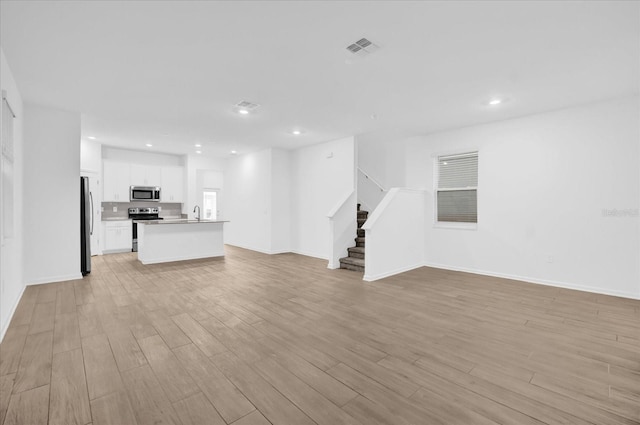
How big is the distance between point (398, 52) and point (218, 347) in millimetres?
3347

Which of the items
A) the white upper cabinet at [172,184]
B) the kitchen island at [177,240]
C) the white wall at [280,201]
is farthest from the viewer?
the white upper cabinet at [172,184]

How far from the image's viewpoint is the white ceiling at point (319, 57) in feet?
7.70

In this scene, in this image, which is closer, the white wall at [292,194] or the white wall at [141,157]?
the white wall at [292,194]

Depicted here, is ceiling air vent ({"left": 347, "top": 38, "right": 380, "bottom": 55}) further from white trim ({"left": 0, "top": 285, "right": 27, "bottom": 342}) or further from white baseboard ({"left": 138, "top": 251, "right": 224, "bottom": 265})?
white baseboard ({"left": 138, "top": 251, "right": 224, "bottom": 265})

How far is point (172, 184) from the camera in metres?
8.91

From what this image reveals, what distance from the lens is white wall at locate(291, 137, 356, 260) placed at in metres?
6.64

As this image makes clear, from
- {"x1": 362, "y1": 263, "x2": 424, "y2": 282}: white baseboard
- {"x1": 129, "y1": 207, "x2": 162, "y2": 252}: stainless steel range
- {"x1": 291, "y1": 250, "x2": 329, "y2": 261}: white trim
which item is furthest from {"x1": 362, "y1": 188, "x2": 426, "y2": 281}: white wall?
{"x1": 129, "y1": 207, "x2": 162, "y2": 252}: stainless steel range

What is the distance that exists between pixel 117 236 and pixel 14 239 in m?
4.14

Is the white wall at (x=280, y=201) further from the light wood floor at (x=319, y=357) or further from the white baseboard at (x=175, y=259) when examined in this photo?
the light wood floor at (x=319, y=357)

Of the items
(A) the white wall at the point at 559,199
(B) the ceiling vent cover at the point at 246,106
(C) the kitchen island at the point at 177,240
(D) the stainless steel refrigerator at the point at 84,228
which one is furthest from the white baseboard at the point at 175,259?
(A) the white wall at the point at 559,199

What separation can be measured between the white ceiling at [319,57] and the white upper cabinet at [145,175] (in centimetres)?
331

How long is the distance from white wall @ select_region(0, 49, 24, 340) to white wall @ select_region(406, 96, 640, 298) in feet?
21.9

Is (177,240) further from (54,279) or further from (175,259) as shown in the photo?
(54,279)

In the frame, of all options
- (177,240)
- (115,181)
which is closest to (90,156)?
(115,181)
